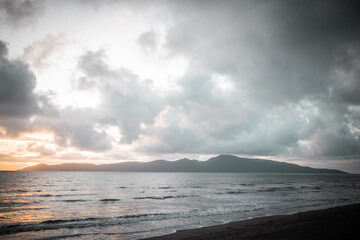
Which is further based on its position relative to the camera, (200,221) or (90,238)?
(200,221)

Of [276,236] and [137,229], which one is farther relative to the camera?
[137,229]

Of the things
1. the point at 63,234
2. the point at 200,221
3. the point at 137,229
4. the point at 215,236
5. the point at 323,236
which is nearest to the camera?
the point at 323,236

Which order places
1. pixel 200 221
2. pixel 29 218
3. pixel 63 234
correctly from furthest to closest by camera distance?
pixel 29 218
pixel 200 221
pixel 63 234

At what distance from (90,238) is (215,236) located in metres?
10.2

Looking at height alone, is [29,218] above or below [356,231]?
below

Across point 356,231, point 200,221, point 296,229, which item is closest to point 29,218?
point 200,221

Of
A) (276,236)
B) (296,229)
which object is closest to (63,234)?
(276,236)

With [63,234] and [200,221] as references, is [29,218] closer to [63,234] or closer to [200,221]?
[63,234]

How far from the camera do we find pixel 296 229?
1688cm

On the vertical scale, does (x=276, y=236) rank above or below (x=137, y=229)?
above

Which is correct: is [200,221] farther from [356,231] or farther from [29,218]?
[29,218]

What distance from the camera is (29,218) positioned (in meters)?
24.7

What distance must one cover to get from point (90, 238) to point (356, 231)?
20.7m

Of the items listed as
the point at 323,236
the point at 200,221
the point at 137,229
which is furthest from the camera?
the point at 200,221
